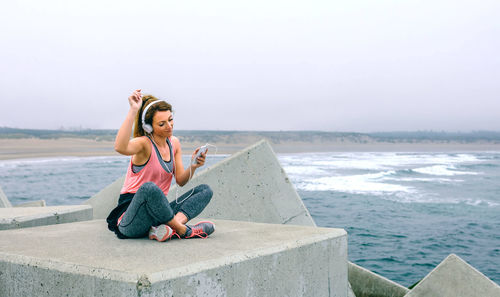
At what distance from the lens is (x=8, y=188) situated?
21.1 metres

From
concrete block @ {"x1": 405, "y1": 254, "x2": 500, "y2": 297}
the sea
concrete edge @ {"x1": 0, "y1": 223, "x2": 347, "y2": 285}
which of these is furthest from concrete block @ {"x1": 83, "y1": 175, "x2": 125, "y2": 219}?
the sea

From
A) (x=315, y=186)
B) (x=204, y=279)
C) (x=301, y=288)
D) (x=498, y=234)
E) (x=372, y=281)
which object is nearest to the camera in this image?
(x=204, y=279)

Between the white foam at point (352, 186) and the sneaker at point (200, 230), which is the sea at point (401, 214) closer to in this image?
the white foam at point (352, 186)

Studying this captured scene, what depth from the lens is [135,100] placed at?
112 inches

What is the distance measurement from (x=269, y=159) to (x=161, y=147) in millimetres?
→ 2143

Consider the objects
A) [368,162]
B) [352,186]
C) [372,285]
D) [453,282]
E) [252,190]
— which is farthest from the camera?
[368,162]

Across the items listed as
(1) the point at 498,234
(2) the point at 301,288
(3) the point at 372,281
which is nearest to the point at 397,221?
(1) the point at 498,234

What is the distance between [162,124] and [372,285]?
3030 mm

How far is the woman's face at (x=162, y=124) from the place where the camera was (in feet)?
9.86

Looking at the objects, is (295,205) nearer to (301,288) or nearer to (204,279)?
(301,288)

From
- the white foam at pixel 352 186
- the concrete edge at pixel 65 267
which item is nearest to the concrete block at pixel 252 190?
the concrete edge at pixel 65 267

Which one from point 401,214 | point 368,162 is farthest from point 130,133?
point 368,162

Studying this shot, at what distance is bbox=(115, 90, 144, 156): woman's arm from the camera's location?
8.95 feet

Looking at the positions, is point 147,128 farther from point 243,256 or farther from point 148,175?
point 243,256
